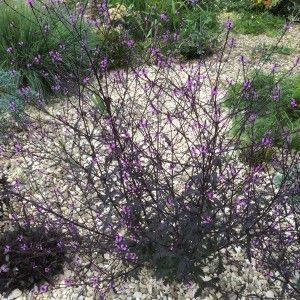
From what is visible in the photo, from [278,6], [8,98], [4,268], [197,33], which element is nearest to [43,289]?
[4,268]

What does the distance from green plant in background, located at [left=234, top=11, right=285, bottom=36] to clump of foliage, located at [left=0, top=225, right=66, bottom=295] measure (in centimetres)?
489

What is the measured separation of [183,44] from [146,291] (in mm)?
3722

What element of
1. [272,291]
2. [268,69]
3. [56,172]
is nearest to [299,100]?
[268,69]

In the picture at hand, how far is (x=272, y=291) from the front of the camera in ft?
8.47

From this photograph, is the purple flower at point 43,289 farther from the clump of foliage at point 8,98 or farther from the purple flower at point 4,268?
the clump of foliage at point 8,98

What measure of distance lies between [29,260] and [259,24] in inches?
210

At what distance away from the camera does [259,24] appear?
259 inches

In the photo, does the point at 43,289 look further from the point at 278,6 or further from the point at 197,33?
the point at 278,6

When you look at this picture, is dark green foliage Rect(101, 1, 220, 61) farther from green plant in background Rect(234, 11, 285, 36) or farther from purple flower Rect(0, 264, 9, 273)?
purple flower Rect(0, 264, 9, 273)

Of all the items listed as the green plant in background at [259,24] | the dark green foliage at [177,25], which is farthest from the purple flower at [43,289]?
the green plant in background at [259,24]

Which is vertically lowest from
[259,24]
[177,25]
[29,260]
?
[259,24]

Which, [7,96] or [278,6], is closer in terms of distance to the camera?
[7,96]

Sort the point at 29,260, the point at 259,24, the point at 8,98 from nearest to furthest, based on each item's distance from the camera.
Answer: the point at 29,260
the point at 8,98
the point at 259,24

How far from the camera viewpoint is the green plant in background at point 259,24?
255 inches
